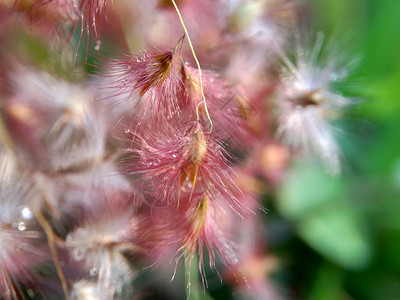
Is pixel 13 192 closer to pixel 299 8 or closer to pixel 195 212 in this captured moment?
pixel 195 212

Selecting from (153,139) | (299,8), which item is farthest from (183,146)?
(299,8)

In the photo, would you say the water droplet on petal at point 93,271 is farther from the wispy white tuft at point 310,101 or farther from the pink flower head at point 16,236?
the wispy white tuft at point 310,101

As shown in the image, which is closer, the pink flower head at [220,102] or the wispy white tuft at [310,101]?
the pink flower head at [220,102]

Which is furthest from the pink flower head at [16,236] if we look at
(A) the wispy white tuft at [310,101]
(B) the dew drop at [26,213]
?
(A) the wispy white tuft at [310,101]

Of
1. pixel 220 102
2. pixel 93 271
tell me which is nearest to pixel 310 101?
pixel 220 102

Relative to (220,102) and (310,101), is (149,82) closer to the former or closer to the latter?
(220,102)

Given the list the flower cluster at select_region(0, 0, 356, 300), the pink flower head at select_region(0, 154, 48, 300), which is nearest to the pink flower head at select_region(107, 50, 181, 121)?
the flower cluster at select_region(0, 0, 356, 300)

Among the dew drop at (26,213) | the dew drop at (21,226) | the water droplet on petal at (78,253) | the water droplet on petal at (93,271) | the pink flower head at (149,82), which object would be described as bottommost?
the water droplet on petal at (93,271)

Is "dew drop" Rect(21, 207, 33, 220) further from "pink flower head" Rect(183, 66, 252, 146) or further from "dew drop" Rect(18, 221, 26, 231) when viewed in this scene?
"pink flower head" Rect(183, 66, 252, 146)
